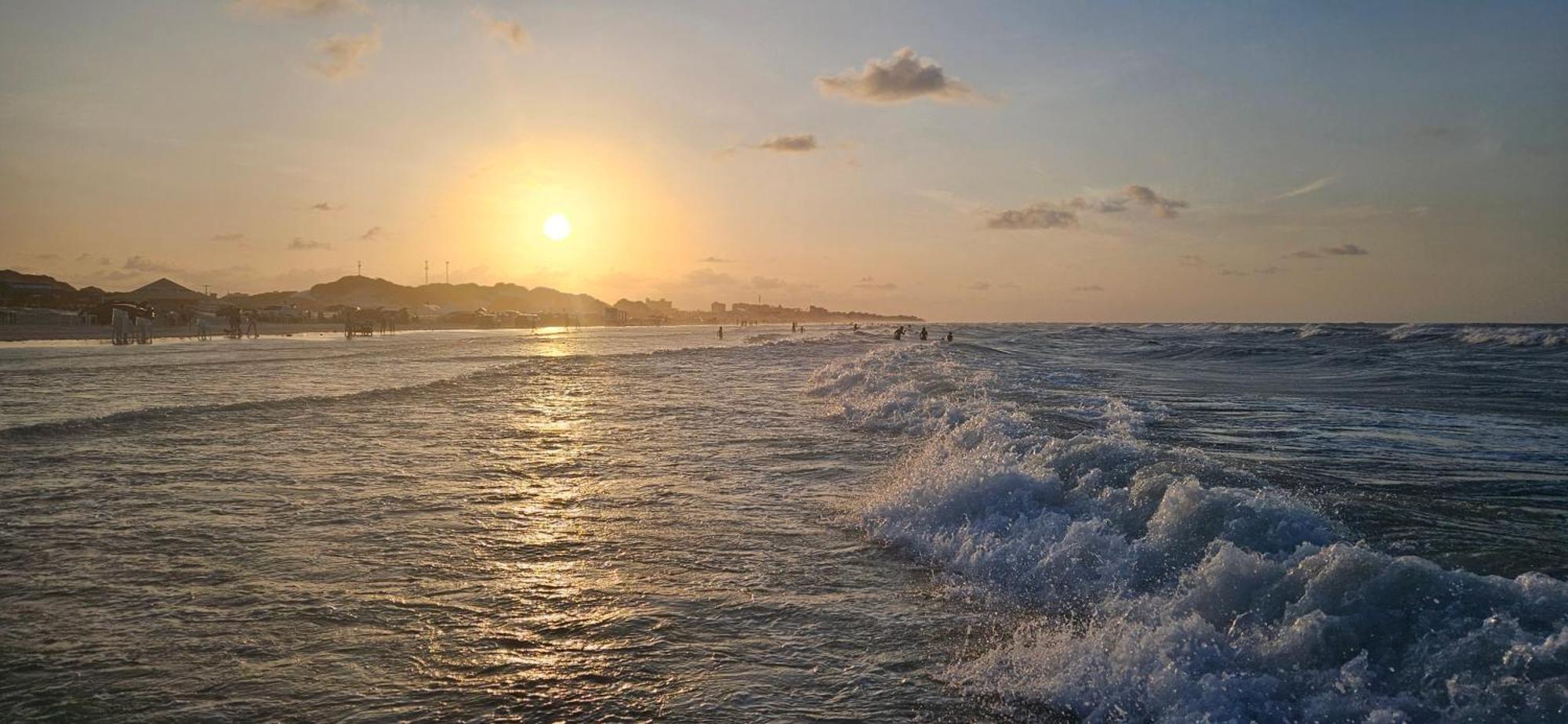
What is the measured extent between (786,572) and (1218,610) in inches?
134

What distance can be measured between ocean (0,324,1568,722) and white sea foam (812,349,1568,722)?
23 mm

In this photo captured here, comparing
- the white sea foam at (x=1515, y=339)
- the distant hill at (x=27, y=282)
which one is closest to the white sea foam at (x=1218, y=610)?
the white sea foam at (x=1515, y=339)

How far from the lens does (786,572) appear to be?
23.0 feet

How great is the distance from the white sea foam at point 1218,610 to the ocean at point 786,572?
0.07 feet

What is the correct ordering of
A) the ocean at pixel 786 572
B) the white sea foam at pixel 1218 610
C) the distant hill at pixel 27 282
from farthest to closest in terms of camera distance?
the distant hill at pixel 27 282 < the ocean at pixel 786 572 < the white sea foam at pixel 1218 610

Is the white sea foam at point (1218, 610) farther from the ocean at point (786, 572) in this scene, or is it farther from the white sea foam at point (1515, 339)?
the white sea foam at point (1515, 339)

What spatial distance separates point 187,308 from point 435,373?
271 feet

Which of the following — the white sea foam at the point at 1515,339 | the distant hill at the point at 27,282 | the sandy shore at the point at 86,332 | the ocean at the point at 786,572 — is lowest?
the ocean at the point at 786,572

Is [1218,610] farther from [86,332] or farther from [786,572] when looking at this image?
[86,332]

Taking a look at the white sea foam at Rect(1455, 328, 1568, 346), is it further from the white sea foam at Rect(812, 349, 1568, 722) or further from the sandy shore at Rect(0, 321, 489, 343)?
the sandy shore at Rect(0, 321, 489, 343)

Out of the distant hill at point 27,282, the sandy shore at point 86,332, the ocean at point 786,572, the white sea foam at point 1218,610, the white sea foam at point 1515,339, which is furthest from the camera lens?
the distant hill at point 27,282

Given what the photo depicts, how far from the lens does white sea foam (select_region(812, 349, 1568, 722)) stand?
13.6 feet

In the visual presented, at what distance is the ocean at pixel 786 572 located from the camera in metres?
4.46

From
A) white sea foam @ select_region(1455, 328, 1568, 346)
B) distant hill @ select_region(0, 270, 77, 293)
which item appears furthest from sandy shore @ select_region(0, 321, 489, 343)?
white sea foam @ select_region(1455, 328, 1568, 346)
